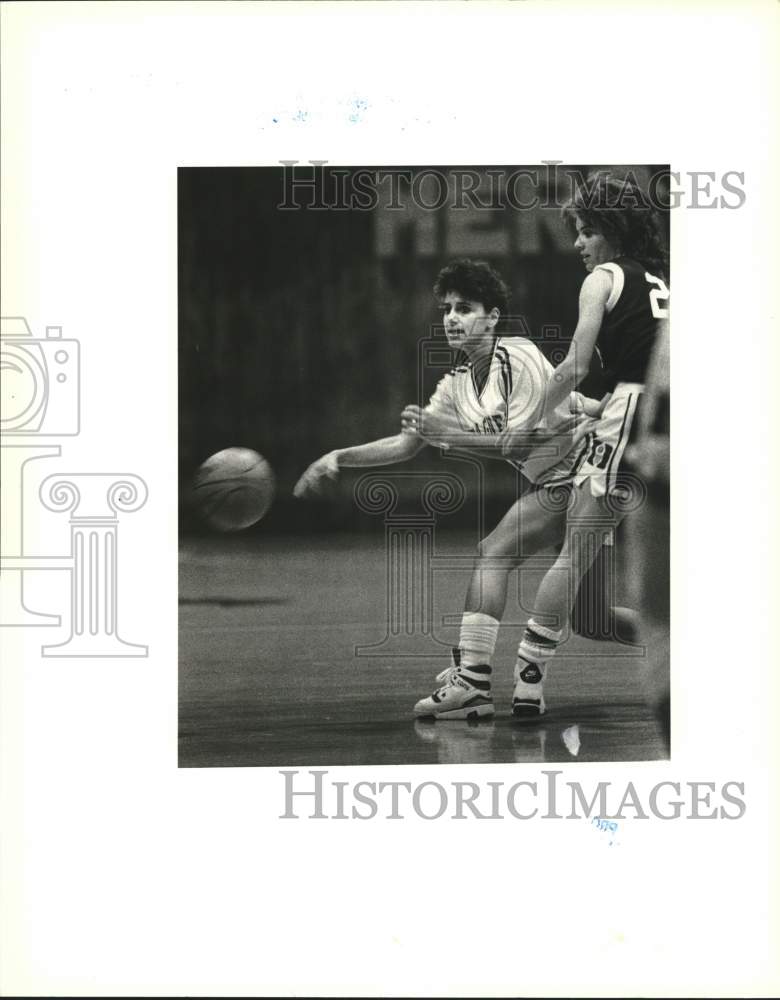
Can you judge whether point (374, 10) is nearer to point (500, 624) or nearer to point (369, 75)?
point (369, 75)

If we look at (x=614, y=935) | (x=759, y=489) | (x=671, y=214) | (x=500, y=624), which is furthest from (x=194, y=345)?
(x=614, y=935)

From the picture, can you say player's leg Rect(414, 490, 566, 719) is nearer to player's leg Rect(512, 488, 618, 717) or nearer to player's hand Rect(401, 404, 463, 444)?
player's leg Rect(512, 488, 618, 717)

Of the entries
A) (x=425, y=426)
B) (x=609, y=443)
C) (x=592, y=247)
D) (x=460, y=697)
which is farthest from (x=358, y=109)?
(x=460, y=697)

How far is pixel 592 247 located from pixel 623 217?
0.11 metres

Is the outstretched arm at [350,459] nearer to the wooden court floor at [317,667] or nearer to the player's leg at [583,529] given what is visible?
the wooden court floor at [317,667]

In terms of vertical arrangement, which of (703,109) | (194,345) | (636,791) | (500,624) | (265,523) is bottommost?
(636,791)

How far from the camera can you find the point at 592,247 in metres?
2.97

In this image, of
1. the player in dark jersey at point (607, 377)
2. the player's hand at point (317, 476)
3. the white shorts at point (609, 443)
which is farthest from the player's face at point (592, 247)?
the player's hand at point (317, 476)

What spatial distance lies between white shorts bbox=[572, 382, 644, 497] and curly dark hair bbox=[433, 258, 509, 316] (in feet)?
1.23

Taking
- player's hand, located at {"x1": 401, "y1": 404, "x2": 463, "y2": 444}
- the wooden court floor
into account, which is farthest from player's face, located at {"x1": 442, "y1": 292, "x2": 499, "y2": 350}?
the wooden court floor

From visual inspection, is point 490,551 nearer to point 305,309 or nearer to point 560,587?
point 560,587

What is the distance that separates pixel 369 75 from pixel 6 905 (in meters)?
2.30

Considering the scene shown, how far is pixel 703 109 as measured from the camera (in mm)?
2939

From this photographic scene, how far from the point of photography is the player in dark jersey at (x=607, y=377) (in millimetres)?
2959
